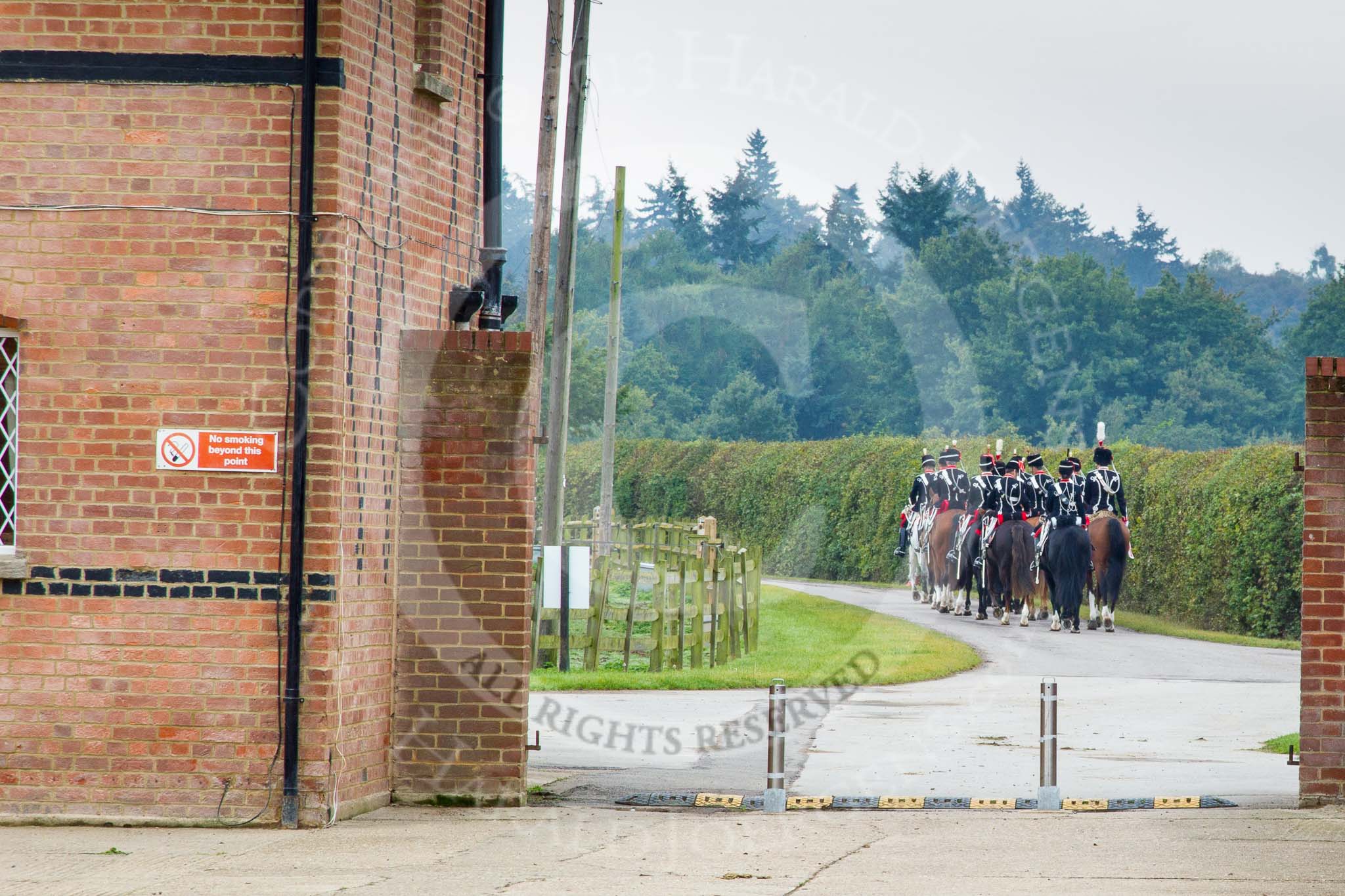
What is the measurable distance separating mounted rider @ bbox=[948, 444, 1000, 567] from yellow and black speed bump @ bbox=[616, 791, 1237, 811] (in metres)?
15.4

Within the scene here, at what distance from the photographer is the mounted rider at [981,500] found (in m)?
25.5

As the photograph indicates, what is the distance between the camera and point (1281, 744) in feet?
43.5

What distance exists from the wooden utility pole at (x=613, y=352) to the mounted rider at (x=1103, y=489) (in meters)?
7.09

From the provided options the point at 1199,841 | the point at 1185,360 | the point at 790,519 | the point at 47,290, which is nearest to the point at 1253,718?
the point at 1199,841

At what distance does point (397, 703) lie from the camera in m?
9.76

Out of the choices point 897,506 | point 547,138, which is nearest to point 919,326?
point 897,506

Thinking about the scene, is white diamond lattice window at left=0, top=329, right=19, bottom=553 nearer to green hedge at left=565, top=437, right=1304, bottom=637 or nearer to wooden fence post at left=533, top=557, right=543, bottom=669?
wooden fence post at left=533, top=557, right=543, bottom=669

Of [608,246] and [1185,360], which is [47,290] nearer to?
[1185,360]

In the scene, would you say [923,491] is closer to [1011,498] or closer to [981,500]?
[981,500]

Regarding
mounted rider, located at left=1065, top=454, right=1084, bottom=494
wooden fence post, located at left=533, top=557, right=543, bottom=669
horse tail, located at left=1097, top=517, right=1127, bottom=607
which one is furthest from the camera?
mounted rider, located at left=1065, top=454, right=1084, bottom=494

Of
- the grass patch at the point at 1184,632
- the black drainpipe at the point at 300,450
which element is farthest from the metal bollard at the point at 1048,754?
the grass patch at the point at 1184,632

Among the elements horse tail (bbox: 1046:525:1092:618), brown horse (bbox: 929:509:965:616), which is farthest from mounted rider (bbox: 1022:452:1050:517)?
brown horse (bbox: 929:509:965:616)

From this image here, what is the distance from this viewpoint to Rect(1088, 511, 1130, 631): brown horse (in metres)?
24.2

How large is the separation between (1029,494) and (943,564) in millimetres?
3026
